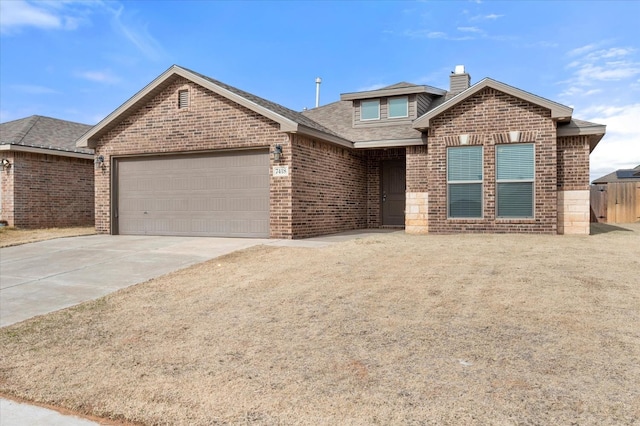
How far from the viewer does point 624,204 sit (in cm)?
2105

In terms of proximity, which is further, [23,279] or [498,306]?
[23,279]

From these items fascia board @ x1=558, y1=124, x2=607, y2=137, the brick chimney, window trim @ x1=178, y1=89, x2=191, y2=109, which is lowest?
fascia board @ x1=558, y1=124, x2=607, y2=137

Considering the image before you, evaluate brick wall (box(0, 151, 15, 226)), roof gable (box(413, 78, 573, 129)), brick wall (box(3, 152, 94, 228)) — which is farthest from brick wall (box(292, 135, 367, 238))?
brick wall (box(0, 151, 15, 226))

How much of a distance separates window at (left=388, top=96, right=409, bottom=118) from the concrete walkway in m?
7.57

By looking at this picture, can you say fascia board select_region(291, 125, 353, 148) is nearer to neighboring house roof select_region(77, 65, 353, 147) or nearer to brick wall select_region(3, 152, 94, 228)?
neighboring house roof select_region(77, 65, 353, 147)

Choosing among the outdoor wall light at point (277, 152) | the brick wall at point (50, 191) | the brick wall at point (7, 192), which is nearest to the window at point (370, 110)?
the outdoor wall light at point (277, 152)

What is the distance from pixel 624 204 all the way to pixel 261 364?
22.0m

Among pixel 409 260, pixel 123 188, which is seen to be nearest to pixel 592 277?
pixel 409 260

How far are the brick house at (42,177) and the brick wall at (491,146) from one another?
13867 mm

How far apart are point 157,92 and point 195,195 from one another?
10.8ft

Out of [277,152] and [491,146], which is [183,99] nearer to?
[277,152]

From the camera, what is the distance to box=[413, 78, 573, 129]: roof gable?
11422 mm

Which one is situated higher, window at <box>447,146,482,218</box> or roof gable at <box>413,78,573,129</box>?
roof gable at <box>413,78,573,129</box>

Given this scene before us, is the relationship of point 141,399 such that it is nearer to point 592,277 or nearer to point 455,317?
point 455,317
